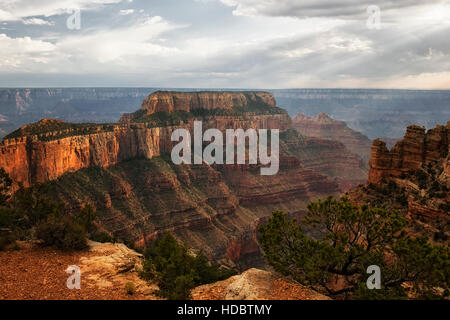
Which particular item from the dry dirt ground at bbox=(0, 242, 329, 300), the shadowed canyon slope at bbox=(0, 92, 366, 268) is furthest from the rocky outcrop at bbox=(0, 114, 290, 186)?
the dry dirt ground at bbox=(0, 242, 329, 300)

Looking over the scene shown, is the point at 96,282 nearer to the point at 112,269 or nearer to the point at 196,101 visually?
the point at 112,269

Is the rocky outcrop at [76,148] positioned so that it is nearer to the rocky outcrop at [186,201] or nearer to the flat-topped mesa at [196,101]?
the rocky outcrop at [186,201]

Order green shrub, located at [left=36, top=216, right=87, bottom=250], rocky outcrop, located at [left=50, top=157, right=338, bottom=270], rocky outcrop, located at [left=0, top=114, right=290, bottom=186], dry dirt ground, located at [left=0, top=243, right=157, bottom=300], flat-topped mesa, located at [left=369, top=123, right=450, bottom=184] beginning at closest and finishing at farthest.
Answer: dry dirt ground, located at [left=0, top=243, right=157, bottom=300]
green shrub, located at [left=36, top=216, right=87, bottom=250]
flat-topped mesa, located at [left=369, top=123, right=450, bottom=184]
rocky outcrop, located at [left=0, top=114, right=290, bottom=186]
rocky outcrop, located at [left=50, top=157, right=338, bottom=270]

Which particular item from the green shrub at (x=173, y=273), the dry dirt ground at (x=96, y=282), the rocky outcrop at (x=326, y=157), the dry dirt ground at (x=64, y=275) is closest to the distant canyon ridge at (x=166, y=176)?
the dry dirt ground at (x=64, y=275)

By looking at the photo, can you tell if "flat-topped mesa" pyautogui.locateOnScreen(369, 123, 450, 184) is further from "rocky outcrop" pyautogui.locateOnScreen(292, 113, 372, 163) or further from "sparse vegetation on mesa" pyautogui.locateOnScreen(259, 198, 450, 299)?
"rocky outcrop" pyautogui.locateOnScreen(292, 113, 372, 163)

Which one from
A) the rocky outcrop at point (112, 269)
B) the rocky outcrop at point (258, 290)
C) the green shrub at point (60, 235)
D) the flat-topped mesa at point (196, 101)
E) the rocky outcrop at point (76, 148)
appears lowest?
the rocky outcrop at point (112, 269)
